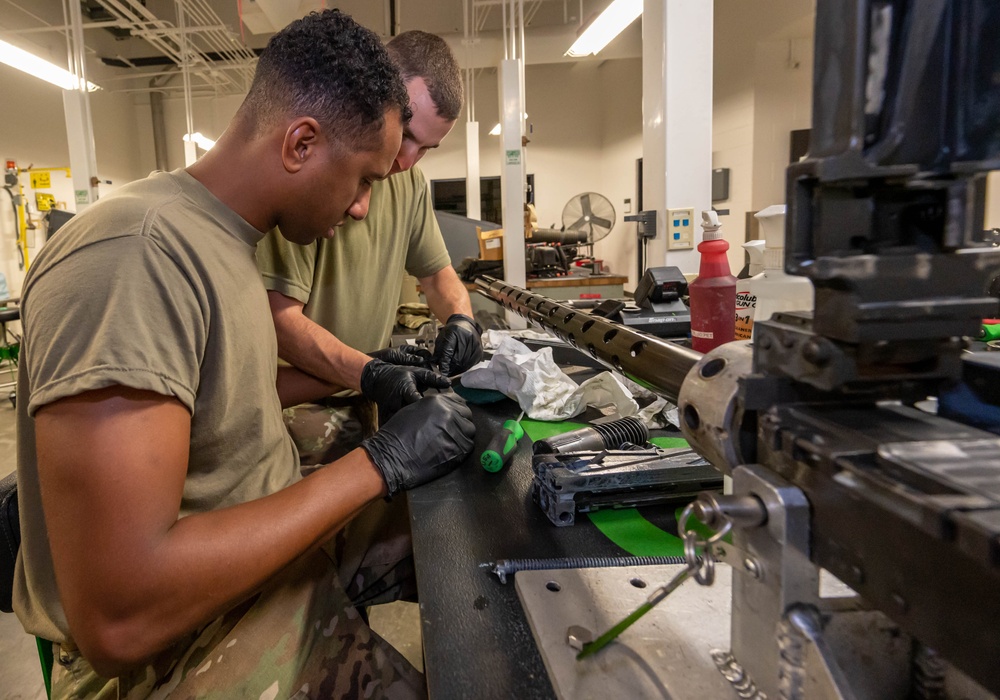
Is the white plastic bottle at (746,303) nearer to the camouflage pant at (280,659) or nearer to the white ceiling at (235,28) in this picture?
the camouflage pant at (280,659)

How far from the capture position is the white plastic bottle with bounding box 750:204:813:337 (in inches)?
38.6

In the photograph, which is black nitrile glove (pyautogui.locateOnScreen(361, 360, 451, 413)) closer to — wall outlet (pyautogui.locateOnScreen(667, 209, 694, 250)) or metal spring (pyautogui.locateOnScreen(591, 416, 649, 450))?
metal spring (pyautogui.locateOnScreen(591, 416, 649, 450))

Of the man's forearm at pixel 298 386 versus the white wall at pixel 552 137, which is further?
the white wall at pixel 552 137

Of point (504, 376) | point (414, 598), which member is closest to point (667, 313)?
point (504, 376)

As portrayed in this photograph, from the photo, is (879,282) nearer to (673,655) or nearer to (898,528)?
(898,528)

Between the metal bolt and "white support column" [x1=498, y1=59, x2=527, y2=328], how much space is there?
2847 mm

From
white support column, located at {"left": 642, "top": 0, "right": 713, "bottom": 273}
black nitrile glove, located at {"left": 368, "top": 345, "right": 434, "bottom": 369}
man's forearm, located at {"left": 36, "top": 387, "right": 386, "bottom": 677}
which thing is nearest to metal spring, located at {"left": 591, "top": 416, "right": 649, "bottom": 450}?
man's forearm, located at {"left": 36, "top": 387, "right": 386, "bottom": 677}

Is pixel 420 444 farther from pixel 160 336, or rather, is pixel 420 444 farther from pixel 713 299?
pixel 713 299

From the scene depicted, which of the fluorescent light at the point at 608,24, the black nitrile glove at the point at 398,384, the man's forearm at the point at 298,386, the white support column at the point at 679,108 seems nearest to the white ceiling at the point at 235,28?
the fluorescent light at the point at 608,24

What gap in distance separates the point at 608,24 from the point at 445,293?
2.37 metres

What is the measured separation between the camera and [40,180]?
6672 millimetres

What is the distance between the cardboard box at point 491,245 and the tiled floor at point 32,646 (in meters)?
2.11

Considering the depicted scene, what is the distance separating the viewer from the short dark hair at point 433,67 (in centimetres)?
168

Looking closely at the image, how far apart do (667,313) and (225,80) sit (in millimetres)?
7595
